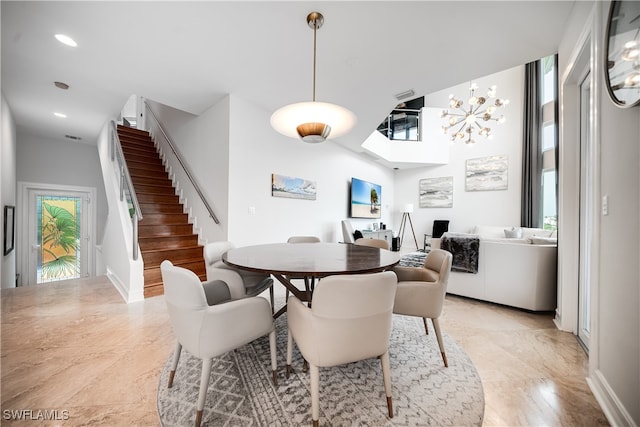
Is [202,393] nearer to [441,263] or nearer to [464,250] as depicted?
[441,263]

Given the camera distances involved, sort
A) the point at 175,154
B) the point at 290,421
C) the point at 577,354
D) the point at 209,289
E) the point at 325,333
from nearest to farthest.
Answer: the point at 325,333
the point at 290,421
the point at 209,289
the point at 577,354
the point at 175,154

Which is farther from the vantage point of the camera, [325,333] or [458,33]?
[458,33]

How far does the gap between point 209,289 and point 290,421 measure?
0.92 meters

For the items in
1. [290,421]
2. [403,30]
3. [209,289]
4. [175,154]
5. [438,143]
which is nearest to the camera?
[290,421]

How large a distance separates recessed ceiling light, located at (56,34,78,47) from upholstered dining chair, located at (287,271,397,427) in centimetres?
326

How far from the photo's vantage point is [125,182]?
3625 millimetres

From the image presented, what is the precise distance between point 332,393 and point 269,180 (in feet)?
10.3

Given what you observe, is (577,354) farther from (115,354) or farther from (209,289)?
(115,354)

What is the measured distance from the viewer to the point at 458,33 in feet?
7.38

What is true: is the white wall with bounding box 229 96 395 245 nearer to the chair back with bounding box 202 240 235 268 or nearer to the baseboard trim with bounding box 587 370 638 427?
the chair back with bounding box 202 240 235 268

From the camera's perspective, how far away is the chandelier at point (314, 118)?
6.30 feet

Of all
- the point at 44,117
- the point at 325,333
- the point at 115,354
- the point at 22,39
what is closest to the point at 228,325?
the point at 325,333

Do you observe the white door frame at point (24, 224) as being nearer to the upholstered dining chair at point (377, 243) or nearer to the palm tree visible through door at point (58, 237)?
the palm tree visible through door at point (58, 237)

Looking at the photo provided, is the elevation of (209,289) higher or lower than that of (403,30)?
lower
